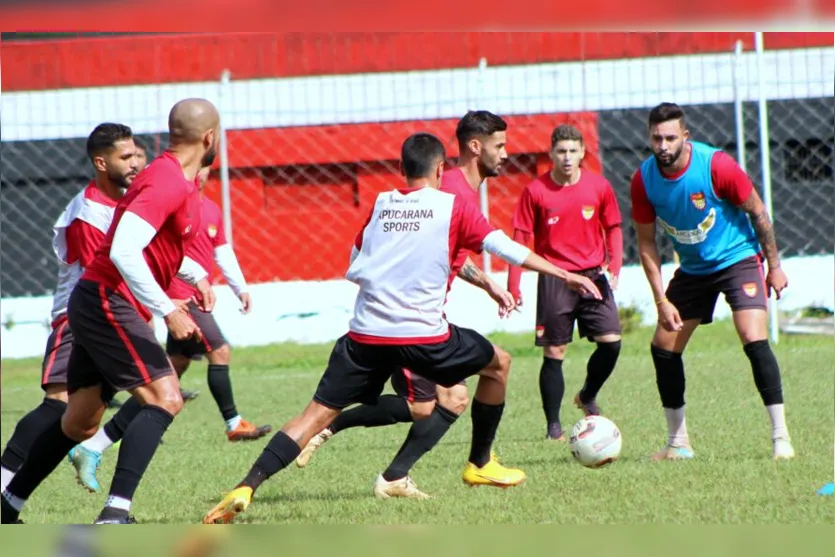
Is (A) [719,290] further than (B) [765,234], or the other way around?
(A) [719,290]

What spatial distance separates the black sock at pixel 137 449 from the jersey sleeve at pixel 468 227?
1645 millimetres

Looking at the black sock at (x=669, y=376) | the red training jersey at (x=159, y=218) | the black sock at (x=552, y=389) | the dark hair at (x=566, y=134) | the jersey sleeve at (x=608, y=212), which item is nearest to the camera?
the red training jersey at (x=159, y=218)

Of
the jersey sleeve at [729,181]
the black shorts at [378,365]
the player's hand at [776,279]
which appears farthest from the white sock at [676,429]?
the black shorts at [378,365]

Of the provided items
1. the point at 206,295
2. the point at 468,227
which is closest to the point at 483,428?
the point at 468,227

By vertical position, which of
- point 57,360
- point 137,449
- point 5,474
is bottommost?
point 5,474

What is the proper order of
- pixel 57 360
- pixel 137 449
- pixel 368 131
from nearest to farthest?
pixel 137 449 < pixel 57 360 < pixel 368 131

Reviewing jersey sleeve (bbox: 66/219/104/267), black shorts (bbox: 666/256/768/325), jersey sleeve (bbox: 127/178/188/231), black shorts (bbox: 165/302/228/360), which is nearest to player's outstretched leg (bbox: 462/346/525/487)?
black shorts (bbox: 666/256/768/325)

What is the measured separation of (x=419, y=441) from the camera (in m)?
7.05

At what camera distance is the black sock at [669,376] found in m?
8.06

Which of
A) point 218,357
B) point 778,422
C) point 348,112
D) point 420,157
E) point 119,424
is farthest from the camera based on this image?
point 348,112

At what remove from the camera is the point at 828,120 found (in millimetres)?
17156

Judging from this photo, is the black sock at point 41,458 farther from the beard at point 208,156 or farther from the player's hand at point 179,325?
the beard at point 208,156

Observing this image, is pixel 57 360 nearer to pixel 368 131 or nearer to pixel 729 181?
pixel 729 181

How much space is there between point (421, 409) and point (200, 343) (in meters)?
3.28
